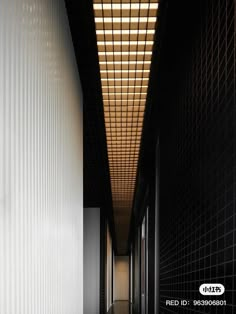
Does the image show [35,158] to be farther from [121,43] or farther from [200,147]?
[121,43]

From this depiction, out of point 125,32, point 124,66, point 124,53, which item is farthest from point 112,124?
point 125,32

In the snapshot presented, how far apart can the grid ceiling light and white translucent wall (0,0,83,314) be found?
1.48 ft

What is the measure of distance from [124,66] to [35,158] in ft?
11.2

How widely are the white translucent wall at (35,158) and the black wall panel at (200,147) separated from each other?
1042 mm

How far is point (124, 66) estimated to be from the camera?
6.60 m

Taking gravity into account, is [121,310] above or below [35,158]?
below

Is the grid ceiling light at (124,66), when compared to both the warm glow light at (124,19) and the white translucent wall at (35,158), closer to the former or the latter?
the warm glow light at (124,19)

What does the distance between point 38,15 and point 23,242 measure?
1436 mm

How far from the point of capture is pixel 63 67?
497 centimetres

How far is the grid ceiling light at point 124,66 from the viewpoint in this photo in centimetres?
523

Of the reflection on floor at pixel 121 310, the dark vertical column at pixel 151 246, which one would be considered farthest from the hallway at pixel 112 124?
the reflection on floor at pixel 121 310

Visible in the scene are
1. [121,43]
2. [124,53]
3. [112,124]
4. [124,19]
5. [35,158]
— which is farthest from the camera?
[112,124]

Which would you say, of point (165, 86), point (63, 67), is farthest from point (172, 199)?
point (63, 67)

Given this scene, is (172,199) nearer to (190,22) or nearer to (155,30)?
(155,30)
